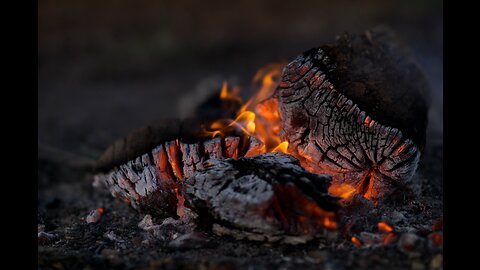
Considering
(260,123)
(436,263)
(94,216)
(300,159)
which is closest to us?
(436,263)

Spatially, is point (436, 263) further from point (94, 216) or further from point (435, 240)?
point (94, 216)

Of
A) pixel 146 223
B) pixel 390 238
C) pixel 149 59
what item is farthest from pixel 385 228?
pixel 149 59

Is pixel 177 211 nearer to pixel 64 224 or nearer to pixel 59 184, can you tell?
pixel 64 224

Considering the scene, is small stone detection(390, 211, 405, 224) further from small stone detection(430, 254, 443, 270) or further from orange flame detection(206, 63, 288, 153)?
orange flame detection(206, 63, 288, 153)

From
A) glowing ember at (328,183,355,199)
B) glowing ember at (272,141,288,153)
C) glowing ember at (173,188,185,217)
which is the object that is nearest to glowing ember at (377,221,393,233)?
glowing ember at (328,183,355,199)

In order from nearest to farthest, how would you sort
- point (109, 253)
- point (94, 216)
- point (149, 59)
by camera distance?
1. point (109, 253)
2. point (94, 216)
3. point (149, 59)

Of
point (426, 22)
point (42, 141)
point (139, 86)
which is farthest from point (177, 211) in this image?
point (426, 22)

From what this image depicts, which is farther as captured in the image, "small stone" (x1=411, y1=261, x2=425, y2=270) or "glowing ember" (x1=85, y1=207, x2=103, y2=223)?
"glowing ember" (x1=85, y1=207, x2=103, y2=223)
